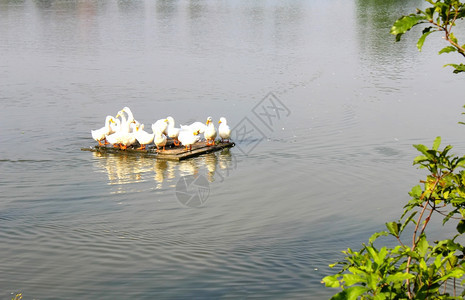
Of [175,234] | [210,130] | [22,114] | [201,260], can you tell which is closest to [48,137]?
[22,114]

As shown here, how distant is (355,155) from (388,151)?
3.08ft

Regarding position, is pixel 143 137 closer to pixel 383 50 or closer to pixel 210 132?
pixel 210 132

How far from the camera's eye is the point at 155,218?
12.0m

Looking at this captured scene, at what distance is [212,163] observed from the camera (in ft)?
51.4

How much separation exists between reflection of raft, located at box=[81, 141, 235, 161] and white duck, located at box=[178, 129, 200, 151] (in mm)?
182

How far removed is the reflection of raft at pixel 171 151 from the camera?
51.8 ft

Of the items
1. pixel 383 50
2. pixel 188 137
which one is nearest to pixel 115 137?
pixel 188 137

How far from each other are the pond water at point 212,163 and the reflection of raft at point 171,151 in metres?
0.26

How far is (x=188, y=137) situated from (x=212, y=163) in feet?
2.89

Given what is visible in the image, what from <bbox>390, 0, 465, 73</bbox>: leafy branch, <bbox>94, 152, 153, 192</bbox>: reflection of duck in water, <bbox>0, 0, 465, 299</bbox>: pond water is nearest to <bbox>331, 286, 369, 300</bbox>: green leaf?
<bbox>390, 0, 465, 73</bbox>: leafy branch

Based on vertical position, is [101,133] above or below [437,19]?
below

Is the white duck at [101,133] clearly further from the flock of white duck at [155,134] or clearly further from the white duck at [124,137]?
the white duck at [124,137]

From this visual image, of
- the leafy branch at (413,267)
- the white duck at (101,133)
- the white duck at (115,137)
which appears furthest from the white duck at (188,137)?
the leafy branch at (413,267)

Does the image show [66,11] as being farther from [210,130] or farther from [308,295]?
[308,295]
